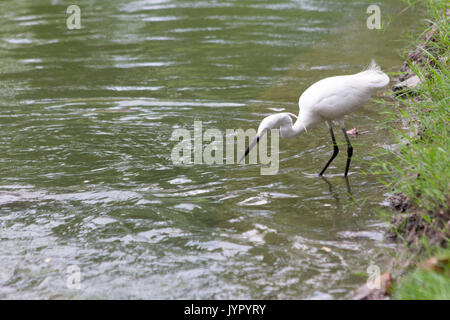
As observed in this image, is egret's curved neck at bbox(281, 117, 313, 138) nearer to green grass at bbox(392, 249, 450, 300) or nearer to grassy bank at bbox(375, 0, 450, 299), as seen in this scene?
grassy bank at bbox(375, 0, 450, 299)

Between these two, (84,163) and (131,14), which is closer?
(84,163)

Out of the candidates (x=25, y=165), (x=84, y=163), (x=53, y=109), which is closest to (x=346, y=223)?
(x=84, y=163)

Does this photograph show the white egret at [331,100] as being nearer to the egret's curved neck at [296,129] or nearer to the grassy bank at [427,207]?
the egret's curved neck at [296,129]

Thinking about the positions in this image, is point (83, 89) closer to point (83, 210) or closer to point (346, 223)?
point (83, 210)

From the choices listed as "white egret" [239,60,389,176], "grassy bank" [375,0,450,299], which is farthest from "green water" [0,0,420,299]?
"white egret" [239,60,389,176]

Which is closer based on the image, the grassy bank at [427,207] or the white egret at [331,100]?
the grassy bank at [427,207]

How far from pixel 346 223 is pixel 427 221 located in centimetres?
89

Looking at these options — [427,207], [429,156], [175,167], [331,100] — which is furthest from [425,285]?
[175,167]

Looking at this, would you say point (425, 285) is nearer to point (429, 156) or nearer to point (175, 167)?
point (429, 156)

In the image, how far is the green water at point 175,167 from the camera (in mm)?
4059

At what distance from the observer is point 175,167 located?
607cm

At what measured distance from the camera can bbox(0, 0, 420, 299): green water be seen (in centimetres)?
406

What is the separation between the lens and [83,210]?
5.07 m

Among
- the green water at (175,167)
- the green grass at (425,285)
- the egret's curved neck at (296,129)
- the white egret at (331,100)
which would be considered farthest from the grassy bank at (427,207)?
the egret's curved neck at (296,129)
